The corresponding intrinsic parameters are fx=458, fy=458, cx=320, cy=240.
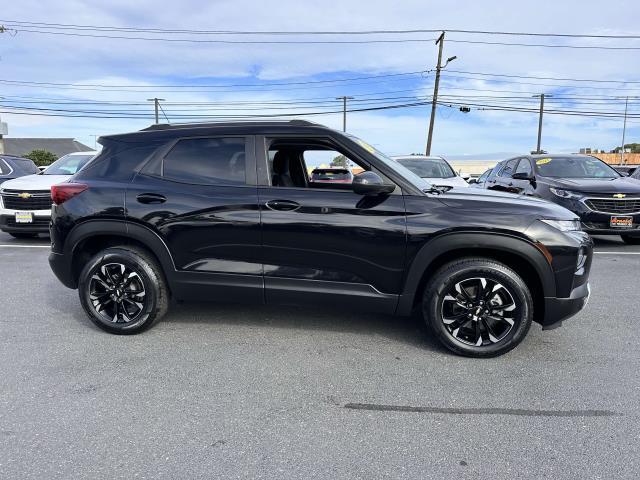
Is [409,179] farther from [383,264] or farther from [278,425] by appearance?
[278,425]

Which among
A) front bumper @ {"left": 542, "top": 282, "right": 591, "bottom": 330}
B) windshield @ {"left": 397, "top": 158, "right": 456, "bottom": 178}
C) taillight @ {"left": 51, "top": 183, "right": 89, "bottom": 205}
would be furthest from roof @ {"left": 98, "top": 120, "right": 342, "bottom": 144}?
windshield @ {"left": 397, "top": 158, "right": 456, "bottom": 178}

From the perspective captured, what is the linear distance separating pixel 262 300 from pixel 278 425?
127 centimetres

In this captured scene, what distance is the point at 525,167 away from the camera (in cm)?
952

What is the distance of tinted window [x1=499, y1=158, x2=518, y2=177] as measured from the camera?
10245 mm

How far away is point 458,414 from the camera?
2770 millimetres

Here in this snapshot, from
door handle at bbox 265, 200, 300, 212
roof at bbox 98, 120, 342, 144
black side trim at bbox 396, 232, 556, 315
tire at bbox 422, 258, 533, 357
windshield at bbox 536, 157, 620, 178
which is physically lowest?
tire at bbox 422, 258, 533, 357

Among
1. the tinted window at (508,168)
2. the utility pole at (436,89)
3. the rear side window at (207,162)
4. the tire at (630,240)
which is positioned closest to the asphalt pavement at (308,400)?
the rear side window at (207,162)

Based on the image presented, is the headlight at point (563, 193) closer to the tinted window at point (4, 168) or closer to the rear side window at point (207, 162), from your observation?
the rear side window at point (207, 162)

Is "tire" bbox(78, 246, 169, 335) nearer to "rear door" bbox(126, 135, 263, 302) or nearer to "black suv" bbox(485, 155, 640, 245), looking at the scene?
"rear door" bbox(126, 135, 263, 302)

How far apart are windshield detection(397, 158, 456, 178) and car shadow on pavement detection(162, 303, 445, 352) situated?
5.71 metres

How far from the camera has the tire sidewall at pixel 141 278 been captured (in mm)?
3869

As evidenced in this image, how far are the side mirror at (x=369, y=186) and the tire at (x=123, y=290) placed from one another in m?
1.86

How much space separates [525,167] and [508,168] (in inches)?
41.7

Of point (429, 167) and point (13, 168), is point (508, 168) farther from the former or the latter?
point (13, 168)
